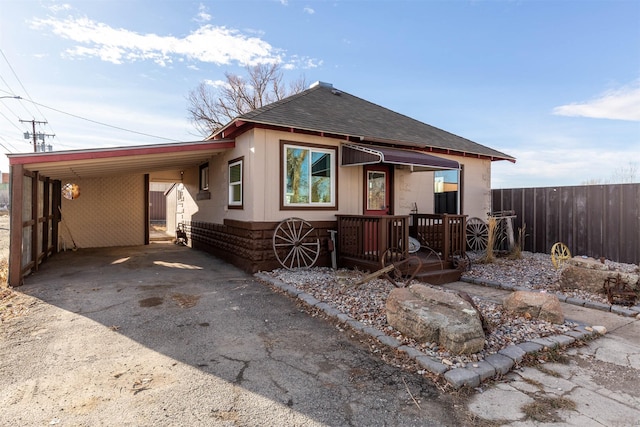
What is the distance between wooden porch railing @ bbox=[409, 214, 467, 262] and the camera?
22.3 ft

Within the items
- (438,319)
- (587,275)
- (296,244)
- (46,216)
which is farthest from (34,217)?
(587,275)

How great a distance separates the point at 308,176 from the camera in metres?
7.17

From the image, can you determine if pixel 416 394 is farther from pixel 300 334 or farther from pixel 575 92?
pixel 575 92

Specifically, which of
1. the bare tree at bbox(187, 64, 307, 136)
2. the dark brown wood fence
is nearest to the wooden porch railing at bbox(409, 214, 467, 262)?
the dark brown wood fence

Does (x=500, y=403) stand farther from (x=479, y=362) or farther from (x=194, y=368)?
(x=194, y=368)

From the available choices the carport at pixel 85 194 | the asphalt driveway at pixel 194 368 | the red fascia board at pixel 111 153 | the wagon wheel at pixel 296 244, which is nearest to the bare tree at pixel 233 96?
the carport at pixel 85 194

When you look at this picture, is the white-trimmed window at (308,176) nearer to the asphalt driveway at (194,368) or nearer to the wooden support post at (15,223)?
the asphalt driveway at (194,368)

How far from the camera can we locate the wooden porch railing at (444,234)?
6.80 meters

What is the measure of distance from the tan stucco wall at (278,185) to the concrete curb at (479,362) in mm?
3095

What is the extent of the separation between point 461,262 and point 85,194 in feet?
36.5

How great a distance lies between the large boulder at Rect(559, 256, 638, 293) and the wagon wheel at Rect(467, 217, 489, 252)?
12.4ft

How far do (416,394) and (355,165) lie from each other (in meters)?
5.32

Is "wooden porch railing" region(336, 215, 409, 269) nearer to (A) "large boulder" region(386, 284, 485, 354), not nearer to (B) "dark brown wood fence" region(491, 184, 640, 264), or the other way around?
(A) "large boulder" region(386, 284, 485, 354)

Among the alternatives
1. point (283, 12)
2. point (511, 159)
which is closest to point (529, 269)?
point (511, 159)
